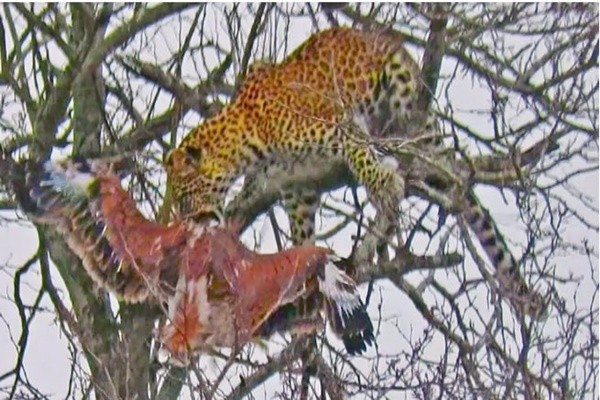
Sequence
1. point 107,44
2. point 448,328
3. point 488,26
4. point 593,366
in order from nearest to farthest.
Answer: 1. point 593,366
2. point 448,328
3. point 488,26
4. point 107,44

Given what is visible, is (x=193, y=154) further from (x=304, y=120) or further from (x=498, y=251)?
(x=498, y=251)

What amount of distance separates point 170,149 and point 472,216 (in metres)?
0.82

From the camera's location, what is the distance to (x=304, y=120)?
371 cm

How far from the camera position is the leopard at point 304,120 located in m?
Result: 3.61

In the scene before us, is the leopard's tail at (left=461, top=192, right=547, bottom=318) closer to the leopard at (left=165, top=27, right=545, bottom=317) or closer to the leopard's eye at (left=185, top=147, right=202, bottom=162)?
the leopard at (left=165, top=27, right=545, bottom=317)

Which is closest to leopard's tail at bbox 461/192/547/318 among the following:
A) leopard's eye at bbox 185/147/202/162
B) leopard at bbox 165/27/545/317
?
leopard at bbox 165/27/545/317

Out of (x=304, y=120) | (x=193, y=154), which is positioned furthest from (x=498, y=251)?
(x=193, y=154)

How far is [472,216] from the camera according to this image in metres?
3.51

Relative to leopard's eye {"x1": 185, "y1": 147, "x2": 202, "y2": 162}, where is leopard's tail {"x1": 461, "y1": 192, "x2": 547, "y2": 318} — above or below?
below

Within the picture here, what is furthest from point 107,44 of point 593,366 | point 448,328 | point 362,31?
point 593,366

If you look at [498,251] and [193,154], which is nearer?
[498,251]

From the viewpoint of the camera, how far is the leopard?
11.9 ft

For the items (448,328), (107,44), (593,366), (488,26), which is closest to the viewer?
(593,366)

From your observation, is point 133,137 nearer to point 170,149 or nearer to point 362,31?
point 170,149
